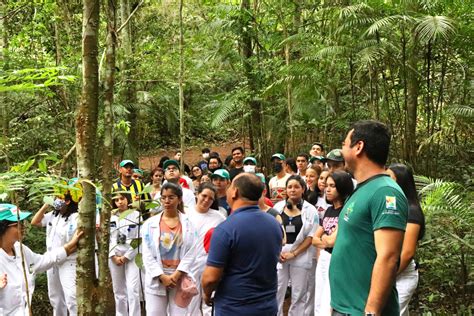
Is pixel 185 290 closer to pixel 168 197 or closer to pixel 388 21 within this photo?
pixel 168 197

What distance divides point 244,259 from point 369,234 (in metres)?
1.00

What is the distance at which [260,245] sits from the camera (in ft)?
11.0

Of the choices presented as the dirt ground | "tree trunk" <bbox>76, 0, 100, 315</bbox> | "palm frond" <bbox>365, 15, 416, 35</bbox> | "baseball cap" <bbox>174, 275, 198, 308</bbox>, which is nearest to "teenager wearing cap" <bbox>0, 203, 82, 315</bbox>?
"tree trunk" <bbox>76, 0, 100, 315</bbox>

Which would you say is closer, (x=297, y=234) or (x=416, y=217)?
(x=416, y=217)

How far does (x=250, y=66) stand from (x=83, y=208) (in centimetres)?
902

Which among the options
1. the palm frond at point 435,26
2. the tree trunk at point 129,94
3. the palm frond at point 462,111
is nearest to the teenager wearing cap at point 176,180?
the palm frond at point 435,26

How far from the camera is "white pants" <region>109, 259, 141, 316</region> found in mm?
6156

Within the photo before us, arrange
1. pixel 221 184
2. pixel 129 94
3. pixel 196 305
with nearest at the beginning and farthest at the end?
pixel 196 305 < pixel 221 184 < pixel 129 94

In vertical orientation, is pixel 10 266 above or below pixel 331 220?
above

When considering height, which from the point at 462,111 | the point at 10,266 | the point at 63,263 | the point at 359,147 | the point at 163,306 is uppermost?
the point at 359,147

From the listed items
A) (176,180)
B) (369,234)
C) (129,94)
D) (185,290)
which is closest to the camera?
(369,234)

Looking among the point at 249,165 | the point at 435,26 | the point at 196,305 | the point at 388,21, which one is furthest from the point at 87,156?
the point at 388,21

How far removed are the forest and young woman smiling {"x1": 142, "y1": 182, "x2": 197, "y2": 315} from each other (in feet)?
2.19

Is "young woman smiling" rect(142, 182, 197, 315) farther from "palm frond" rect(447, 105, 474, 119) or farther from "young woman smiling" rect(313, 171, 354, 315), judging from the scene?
"palm frond" rect(447, 105, 474, 119)
